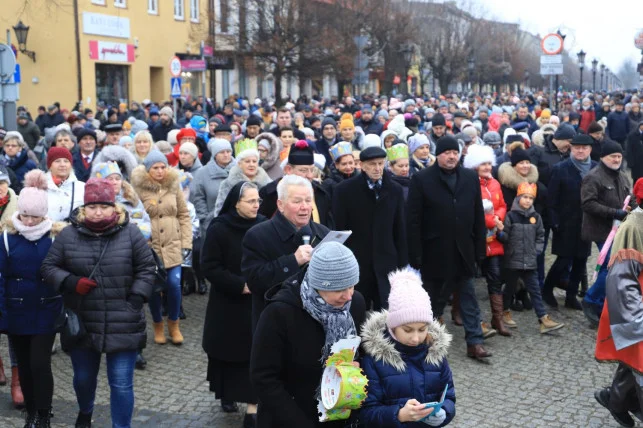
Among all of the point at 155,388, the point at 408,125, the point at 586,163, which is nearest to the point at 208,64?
the point at 408,125

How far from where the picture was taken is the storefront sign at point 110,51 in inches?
1332

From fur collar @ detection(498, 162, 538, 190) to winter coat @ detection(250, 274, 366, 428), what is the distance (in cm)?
584

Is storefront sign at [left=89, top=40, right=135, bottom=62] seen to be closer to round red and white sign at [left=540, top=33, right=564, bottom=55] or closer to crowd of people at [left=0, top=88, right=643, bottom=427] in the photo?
round red and white sign at [left=540, top=33, right=564, bottom=55]

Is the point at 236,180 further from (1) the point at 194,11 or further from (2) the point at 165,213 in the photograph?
(1) the point at 194,11

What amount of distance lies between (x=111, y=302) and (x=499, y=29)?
79.5 metres

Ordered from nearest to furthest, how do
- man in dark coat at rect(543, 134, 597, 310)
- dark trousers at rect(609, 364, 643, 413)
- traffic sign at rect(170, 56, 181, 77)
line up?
dark trousers at rect(609, 364, 643, 413)
man in dark coat at rect(543, 134, 597, 310)
traffic sign at rect(170, 56, 181, 77)

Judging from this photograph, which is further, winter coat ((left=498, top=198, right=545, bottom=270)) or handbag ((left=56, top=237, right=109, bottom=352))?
winter coat ((left=498, top=198, right=545, bottom=270))

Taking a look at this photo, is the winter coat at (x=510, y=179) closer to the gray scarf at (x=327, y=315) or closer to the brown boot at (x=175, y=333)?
the brown boot at (x=175, y=333)

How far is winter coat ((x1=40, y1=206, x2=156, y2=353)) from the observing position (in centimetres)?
558

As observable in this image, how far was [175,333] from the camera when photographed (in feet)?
28.0

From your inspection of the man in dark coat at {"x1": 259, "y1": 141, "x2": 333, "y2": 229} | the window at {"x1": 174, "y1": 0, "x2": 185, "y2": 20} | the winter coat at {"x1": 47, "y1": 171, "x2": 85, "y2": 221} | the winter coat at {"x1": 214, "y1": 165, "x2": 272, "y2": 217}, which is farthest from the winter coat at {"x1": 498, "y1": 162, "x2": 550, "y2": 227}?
the window at {"x1": 174, "y1": 0, "x2": 185, "y2": 20}

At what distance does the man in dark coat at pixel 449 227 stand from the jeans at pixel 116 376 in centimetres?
303

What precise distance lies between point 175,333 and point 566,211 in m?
4.45

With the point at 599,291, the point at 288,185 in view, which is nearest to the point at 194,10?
the point at 599,291
